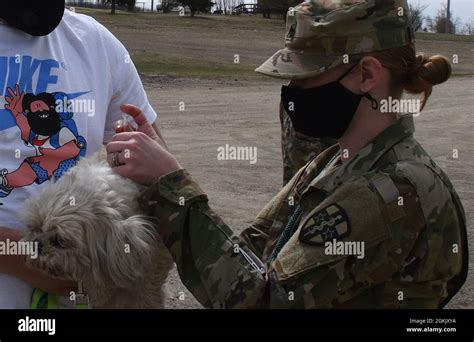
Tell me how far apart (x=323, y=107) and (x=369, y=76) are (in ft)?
0.73

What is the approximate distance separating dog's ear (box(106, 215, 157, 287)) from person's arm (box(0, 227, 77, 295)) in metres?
0.22

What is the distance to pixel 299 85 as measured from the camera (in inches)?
116

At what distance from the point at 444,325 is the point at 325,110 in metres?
0.99

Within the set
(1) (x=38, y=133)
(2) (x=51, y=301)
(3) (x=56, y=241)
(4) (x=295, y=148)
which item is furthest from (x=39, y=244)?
(4) (x=295, y=148)

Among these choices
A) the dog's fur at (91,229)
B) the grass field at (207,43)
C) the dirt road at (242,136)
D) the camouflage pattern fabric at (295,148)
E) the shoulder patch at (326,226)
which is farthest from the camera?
the grass field at (207,43)

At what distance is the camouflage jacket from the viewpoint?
267cm

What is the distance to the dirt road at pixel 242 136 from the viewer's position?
11.1 m

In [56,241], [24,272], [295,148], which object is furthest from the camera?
[295,148]

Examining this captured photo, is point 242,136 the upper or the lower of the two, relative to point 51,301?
lower

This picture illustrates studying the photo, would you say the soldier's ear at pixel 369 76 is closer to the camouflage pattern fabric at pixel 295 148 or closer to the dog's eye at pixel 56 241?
the dog's eye at pixel 56 241

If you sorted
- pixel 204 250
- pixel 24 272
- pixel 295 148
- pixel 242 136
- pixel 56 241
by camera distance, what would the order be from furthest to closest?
pixel 242 136, pixel 295 148, pixel 24 272, pixel 56 241, pixel 204 250

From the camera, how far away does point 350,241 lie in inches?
105

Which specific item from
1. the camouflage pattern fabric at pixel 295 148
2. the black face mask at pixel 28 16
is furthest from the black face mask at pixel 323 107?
the camouflage pattern fabric at pixel 295 148

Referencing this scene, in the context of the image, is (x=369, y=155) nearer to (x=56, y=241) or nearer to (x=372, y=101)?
(x=372, y=101)
